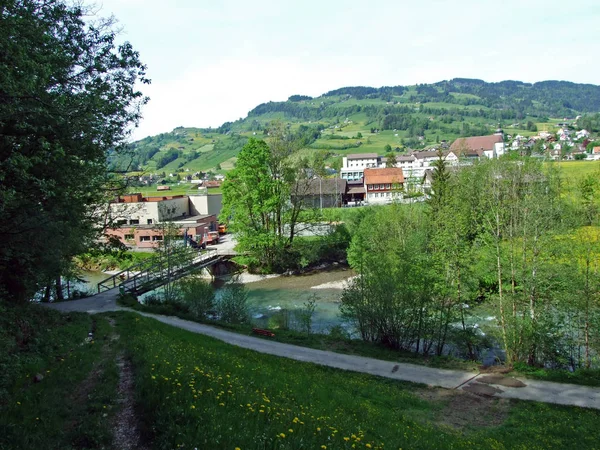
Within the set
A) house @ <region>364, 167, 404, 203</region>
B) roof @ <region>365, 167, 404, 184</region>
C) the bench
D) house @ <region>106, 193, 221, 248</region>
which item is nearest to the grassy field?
the bench

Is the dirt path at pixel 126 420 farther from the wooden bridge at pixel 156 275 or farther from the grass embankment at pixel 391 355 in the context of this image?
the wooden bridge at pixel 156 275

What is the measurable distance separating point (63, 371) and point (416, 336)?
633 inches

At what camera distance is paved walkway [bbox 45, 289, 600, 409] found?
1501 cm

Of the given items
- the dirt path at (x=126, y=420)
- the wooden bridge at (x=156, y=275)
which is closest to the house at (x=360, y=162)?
the wooden bridge at (x=156, y=275)

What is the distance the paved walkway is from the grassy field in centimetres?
77

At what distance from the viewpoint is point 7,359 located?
28.1ft

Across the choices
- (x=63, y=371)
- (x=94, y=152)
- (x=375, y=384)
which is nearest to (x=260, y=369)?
(x=375, y=384)

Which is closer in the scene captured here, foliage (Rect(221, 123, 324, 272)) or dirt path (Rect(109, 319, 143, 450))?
dirt path (Rect(109, 319, 143, 450))

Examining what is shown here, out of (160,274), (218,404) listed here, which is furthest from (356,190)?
(218,404)

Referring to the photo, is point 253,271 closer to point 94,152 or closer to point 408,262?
point 408,262

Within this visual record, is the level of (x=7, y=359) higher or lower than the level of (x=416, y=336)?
higher

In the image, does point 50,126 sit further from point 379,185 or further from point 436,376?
point 379,185

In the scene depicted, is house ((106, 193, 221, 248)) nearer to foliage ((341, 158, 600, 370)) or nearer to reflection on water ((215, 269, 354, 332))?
reflection on water ((215, 269, 354, 332))

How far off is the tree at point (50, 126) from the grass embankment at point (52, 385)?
6.00 ft
